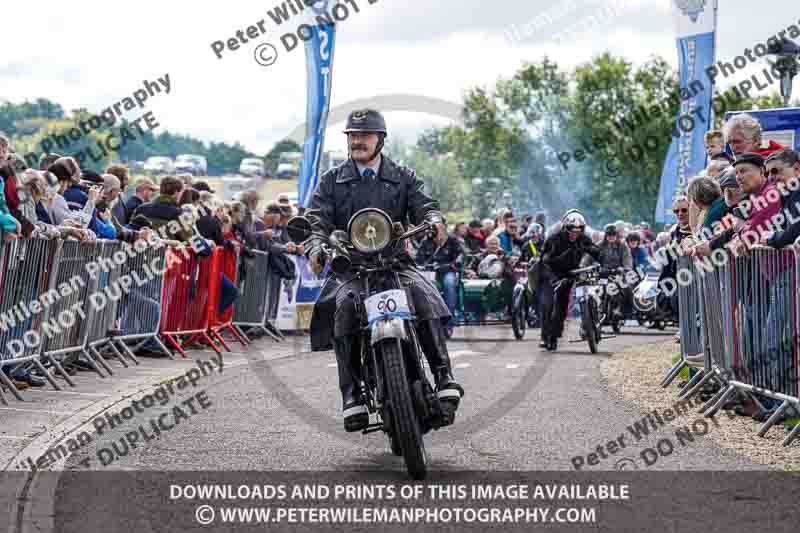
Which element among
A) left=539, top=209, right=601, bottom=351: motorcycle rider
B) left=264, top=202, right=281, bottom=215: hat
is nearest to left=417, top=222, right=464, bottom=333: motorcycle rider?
left=264, top=202, right=281, bottom=215: hat

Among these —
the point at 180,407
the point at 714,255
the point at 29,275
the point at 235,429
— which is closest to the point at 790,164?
the point at 714,255

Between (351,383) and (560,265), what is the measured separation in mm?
11866

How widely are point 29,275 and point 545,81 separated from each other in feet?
218

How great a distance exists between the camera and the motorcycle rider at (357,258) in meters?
8.01

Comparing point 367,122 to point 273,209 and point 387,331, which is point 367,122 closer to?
point 387,331

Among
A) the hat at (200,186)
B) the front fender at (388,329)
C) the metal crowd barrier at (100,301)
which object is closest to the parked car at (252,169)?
the hat at (200,186)

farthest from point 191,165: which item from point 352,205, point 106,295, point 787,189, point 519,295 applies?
point 352,205

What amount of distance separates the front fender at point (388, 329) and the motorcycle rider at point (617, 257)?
19.0 m

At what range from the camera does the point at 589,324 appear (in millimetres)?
18953

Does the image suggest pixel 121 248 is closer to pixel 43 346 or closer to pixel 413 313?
pixel 43 346

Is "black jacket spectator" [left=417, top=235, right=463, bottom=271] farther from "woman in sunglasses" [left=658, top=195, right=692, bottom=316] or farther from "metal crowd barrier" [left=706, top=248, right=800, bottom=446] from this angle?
"metal crowd barrier" [left=706, top=248, right=800, bottom=446]

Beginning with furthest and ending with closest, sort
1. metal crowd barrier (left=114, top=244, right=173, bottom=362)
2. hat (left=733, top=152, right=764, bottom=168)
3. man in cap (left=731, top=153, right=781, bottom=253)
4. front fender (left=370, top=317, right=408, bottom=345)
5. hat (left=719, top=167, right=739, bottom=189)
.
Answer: metal crowd barrier (left=114, top=244, right=173, bottom=362) → hat (left=719, top=167, right=739, bottom=189) → hat (left=733, top=152, right=764, bottom=168) → man in cap (left=731, top=153, right=781, bottom=253) → front fender (left=370, top=317, right=408, bottom=345)

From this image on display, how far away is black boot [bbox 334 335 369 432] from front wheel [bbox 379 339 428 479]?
57 centimetres

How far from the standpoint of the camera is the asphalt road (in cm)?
790
